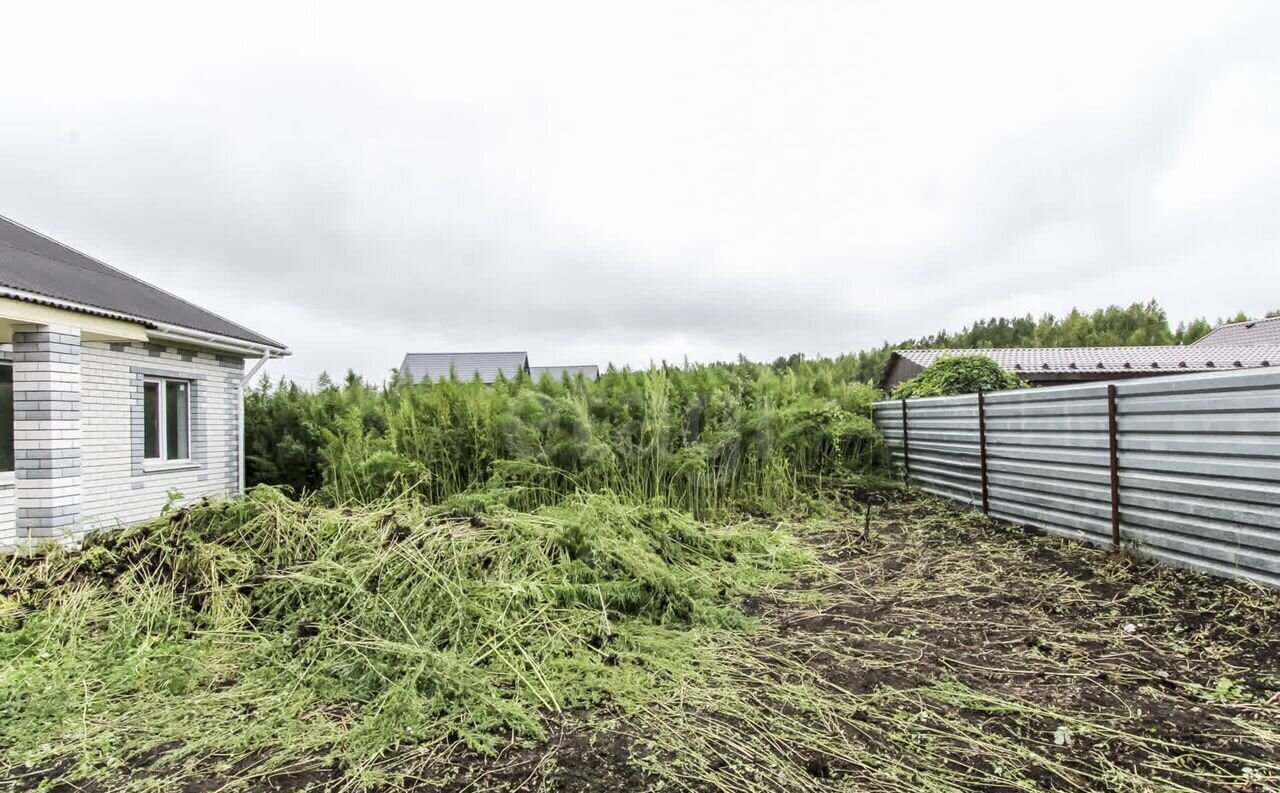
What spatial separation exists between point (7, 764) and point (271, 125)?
7.02 meters

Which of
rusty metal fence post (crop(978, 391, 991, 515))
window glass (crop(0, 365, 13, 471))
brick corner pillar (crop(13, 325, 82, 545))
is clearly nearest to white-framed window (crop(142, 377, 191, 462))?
window glass (crop(0, 365, 13, 471))

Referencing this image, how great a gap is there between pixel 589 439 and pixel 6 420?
212 inches

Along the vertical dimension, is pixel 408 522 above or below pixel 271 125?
below

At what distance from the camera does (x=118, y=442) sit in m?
6.43

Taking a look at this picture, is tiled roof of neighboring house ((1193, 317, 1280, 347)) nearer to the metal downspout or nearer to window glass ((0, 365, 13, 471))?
the metal downspout

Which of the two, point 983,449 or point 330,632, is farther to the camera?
point 983,449

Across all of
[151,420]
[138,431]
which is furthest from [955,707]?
[151,420]

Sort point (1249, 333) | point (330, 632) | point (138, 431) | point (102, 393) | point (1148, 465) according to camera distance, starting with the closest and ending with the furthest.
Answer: point (330, 632), point (1148, 465), point (102, 393), point (138, 431), point (1249, 333)

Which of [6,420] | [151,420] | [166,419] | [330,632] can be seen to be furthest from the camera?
[166,419]

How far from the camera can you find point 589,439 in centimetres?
654

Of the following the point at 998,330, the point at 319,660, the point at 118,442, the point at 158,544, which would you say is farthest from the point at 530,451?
the point at 998,330

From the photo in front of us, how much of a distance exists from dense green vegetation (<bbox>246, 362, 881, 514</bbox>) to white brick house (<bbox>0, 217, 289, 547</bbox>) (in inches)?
42.3

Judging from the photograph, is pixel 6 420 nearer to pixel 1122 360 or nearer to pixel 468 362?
pixel 468 362

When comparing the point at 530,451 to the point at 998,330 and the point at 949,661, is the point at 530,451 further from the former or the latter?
the point at 998,330
